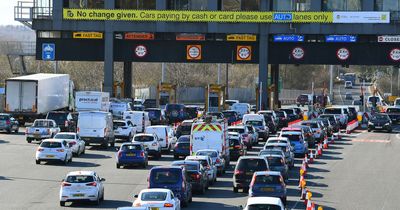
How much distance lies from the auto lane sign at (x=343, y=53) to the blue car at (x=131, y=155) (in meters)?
32.8

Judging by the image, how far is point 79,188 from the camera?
32.6 m

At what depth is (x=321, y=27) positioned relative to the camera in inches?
2955

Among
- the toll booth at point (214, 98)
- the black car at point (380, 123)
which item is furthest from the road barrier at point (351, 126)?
the toll booth at point (214, 98)

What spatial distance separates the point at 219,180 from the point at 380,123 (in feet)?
122

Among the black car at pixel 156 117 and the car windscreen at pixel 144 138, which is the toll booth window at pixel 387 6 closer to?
the black car at pixel 156 117

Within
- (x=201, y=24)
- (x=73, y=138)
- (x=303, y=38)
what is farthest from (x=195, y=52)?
(x=73, y=138)

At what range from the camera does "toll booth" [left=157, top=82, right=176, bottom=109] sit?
287 feet

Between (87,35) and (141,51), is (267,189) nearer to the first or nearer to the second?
(141,51)

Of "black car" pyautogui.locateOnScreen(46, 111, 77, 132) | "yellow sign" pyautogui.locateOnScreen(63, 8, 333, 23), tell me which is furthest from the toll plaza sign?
"black car" pyautogui.locateOnScreen(46, 111, 77, 132)

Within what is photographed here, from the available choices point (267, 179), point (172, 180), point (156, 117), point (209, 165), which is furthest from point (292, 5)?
point (172, 180)

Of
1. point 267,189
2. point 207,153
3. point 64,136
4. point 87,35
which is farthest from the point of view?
point 87,35

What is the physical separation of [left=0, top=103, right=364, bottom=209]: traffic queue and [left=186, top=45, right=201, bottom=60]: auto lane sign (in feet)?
17.0

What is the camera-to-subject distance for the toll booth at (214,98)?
85188 millimetres

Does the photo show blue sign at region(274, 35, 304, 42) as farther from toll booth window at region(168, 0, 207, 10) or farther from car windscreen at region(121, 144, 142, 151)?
car windscreen at region(121, 144, 142, 151)
